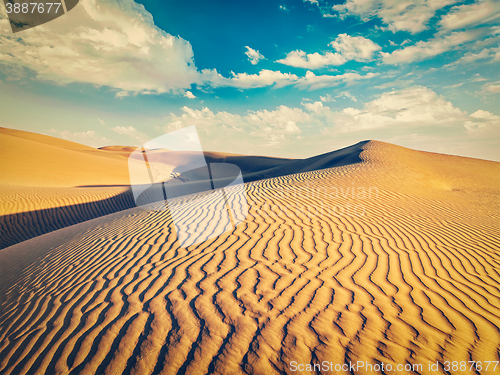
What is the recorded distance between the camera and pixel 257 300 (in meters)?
2.55

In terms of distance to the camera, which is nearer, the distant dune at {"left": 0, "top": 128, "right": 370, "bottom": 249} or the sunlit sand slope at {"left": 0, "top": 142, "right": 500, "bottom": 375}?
the sunlit sand slope at {"left": 0, "top": 142, "right": 500, "bottom": 375}

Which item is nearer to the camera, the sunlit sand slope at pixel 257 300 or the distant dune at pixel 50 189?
the sunlit sand slope at pixel 257 300

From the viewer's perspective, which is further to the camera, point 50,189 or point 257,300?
point 50,189

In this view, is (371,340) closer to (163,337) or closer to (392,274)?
(392,274)

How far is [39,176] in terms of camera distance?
688 inches

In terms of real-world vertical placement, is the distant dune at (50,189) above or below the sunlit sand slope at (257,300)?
above

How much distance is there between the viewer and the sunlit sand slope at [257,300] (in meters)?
1.95

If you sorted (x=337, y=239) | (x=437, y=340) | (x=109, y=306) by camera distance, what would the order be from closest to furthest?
(x=437, y=340), (x=109, y=306), (x=337, y=239)

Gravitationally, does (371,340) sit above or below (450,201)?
above

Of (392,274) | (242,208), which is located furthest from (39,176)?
(392,274)

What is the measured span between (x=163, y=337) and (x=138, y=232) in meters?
3.58

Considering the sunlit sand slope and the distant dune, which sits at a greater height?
the distant dune

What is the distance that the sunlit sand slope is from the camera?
6.40ft

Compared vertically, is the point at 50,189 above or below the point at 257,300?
above
